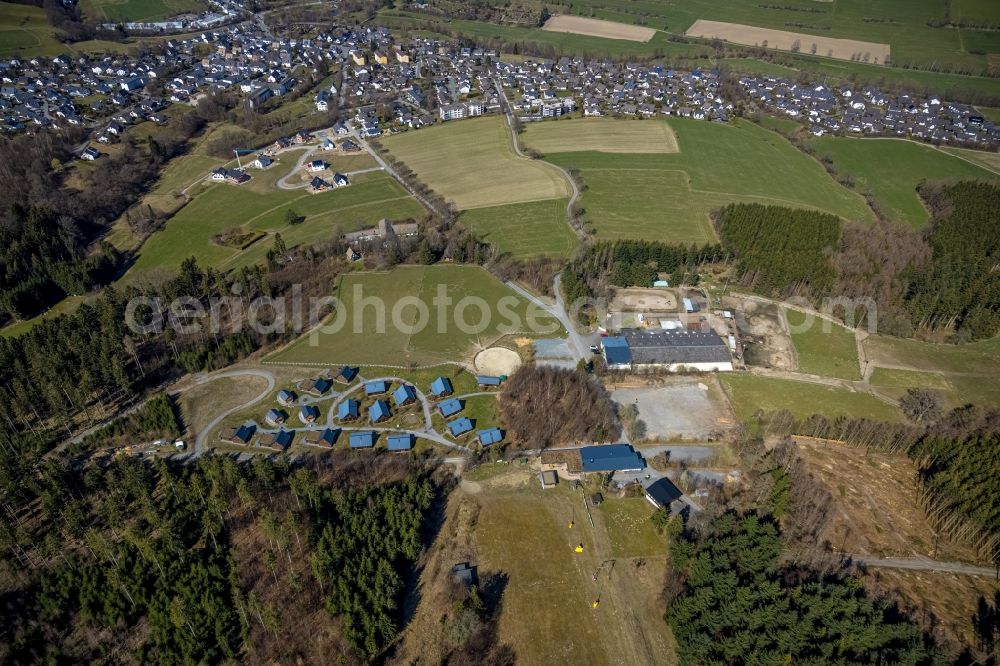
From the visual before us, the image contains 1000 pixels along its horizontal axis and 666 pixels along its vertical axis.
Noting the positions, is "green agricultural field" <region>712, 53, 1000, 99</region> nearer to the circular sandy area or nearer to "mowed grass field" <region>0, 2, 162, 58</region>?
the circular sandy area

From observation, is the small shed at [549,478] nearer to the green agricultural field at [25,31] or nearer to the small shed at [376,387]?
the small shed at [376,387]

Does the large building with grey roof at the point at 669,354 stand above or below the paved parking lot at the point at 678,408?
above

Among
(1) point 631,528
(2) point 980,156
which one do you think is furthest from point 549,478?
(2) point 980,156

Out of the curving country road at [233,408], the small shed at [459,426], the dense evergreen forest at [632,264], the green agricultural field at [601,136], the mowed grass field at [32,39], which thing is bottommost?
the small shed at [459,426]

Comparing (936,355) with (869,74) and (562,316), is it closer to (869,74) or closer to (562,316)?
(562,316)

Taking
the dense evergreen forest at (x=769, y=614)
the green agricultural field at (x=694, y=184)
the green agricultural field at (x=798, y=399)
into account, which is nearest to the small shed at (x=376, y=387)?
the dense evergreen forest at (x=769, y=614)

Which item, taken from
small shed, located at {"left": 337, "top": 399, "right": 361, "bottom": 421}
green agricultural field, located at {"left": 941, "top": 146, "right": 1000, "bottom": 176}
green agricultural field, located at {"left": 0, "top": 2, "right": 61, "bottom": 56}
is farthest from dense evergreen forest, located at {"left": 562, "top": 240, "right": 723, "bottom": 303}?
green agricultural field, located at {"left": 0, "top": 2, "right": 61, "bottom": 56}
